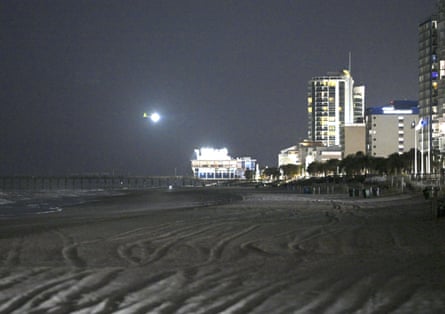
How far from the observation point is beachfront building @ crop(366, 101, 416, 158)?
459ft

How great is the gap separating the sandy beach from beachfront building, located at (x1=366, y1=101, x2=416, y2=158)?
131 m

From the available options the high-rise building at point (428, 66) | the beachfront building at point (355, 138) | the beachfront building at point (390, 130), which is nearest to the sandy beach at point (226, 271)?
the high-rise building at point (428, 66)

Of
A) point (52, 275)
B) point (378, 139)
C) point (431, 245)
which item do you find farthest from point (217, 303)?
point (378, 139)

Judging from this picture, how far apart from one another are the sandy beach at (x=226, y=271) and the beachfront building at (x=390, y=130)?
131 meters

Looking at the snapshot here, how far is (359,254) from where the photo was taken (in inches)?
429

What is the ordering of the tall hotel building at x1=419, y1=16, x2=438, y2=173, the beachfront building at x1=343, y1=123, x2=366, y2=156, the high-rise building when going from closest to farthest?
the tall hotel building at x1=419, y1=16, x2=438, y2=173 < the high-rise building < the beachfront building at x1=343, y1=123, x2=366, y2=156

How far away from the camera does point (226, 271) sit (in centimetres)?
897

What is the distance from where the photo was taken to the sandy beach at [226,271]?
677 cm

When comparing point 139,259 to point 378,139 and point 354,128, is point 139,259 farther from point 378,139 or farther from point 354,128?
point 354,128

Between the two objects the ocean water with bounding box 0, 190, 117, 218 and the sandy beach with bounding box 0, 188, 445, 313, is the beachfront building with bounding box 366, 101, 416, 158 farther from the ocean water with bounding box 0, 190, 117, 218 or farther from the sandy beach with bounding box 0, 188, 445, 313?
the sandy beach with bounding box 0, 188, 445, 313

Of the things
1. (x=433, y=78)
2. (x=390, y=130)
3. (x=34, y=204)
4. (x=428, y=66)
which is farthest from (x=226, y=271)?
(x=390, y=130)

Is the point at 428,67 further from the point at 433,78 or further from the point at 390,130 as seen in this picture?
the point at 390,130

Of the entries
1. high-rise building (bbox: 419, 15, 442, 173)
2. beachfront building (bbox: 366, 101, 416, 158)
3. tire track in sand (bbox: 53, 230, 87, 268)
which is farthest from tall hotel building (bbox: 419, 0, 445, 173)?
tire track in sand (bbox: 53, 230, 87, 268)

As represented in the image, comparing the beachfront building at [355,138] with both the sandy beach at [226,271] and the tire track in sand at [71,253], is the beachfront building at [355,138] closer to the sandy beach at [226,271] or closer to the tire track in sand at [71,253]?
the sandy beach at [226,271]
